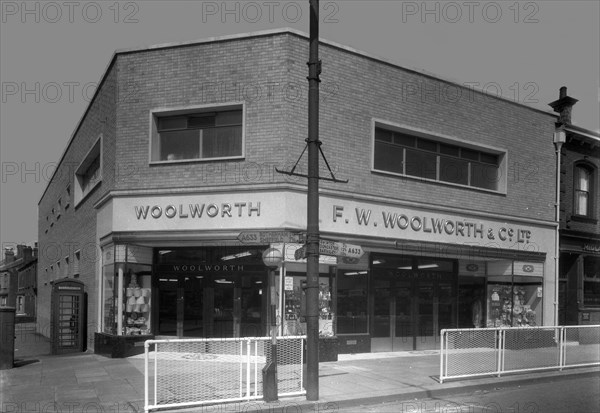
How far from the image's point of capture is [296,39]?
13.9m

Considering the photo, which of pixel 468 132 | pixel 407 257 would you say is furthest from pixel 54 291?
pixel 468 132

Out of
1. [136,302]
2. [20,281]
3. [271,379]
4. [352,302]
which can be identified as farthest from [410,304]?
[20,281]

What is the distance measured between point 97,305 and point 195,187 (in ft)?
16.3

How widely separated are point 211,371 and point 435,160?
9.91 meters

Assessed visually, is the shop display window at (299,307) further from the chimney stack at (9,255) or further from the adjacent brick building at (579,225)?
the chimney stack at (9,255)

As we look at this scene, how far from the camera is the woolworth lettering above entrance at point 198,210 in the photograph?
44.8 feet

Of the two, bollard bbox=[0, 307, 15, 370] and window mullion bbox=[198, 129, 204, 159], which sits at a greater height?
window mullion bbox=[198, 129, 204, 159]

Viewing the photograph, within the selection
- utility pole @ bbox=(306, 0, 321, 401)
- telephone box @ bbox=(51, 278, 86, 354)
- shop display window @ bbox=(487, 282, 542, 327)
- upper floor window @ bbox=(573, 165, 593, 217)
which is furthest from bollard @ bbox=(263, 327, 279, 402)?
upper floor window @ bbox=(573, 165, 593, 217)

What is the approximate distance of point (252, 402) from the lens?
9203 millimetres

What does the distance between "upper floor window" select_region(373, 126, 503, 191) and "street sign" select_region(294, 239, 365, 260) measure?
5.41 meters

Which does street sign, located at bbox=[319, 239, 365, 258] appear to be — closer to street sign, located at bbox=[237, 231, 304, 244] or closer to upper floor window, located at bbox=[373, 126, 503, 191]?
street sign, located at bbox=[237, 231, 304, 244]

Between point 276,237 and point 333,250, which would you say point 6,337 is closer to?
point 276,237

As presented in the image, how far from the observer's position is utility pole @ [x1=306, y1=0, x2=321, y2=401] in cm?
947

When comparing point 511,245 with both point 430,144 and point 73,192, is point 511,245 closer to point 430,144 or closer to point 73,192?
point 430,144
